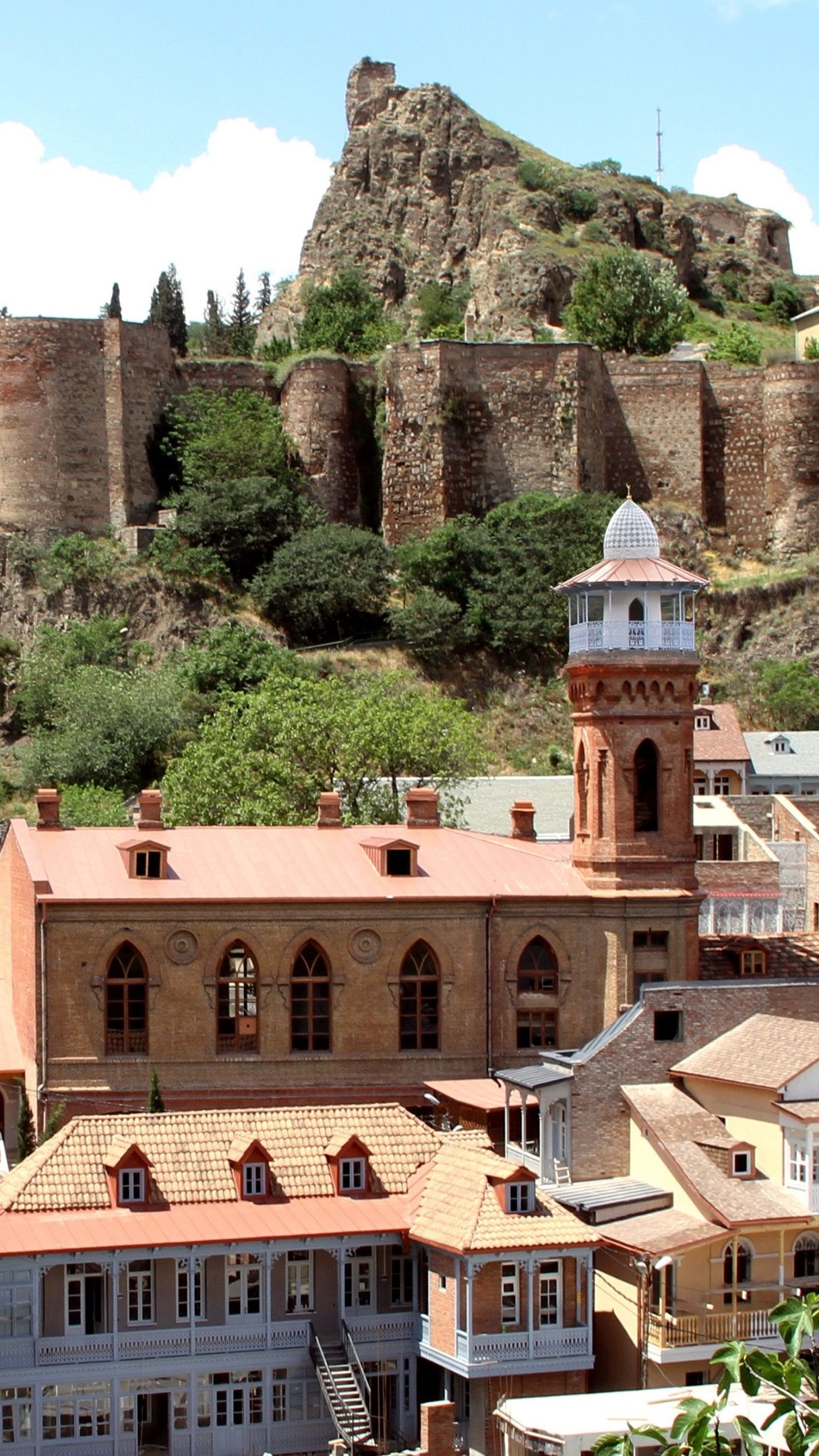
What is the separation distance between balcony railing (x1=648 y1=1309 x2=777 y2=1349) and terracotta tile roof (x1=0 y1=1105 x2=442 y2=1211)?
471cm

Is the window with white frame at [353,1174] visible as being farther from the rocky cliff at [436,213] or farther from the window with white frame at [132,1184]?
Result: the rocky cliff at [436,213]

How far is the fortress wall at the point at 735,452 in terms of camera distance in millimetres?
84625

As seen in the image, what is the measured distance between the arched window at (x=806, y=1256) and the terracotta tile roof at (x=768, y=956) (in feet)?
24.2

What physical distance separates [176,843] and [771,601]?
40.6 m

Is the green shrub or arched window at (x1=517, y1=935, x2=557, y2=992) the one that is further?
the green shrub

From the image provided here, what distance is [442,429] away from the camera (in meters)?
80.5

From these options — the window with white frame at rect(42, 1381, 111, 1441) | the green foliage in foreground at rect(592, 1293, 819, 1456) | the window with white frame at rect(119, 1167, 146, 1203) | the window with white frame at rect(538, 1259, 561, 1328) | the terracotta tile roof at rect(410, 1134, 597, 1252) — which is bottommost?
the window with white frame at rect(42, 1381, 111, 1441)

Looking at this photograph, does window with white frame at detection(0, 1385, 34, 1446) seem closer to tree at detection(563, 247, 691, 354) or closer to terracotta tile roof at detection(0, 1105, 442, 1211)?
terracotta tile roof at detection(0, 1105, 442, 1211)

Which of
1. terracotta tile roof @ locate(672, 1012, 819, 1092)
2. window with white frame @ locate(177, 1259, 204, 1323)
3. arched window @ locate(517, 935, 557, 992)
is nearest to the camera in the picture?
window with white frame @ locate(177, 1259, 204, 1323)

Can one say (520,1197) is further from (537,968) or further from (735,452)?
(735,452)

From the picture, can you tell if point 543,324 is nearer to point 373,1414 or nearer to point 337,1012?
point 337,1012

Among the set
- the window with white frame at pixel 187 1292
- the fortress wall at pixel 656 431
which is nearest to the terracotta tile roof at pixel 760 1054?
the window with white frame at pixel 187 1292

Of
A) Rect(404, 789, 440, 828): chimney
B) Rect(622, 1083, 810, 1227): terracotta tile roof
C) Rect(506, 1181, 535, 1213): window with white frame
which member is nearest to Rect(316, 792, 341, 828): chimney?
Rect(404, 789, 440, 828): chimney

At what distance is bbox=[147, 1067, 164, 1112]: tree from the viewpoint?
40.7m
